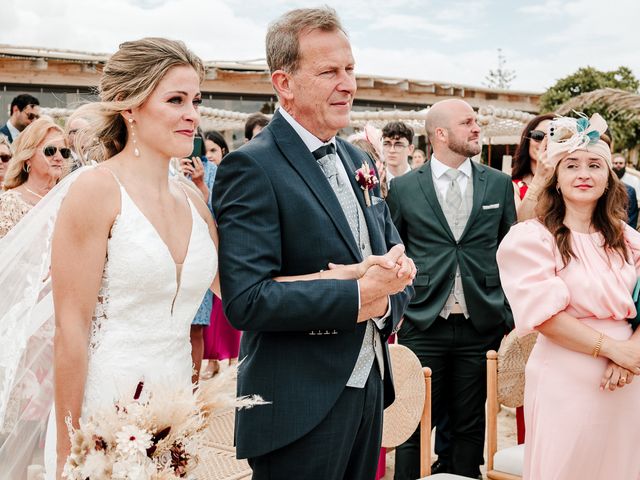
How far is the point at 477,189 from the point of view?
4301 millimetres

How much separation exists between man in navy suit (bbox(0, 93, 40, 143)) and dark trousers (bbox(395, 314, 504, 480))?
441 centimetres

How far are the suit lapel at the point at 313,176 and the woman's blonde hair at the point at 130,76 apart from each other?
0.38m

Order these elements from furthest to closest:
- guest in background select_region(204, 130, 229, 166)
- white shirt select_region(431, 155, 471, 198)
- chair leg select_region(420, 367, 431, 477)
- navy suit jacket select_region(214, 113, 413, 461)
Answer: guest in background select_region(204, 130, 229, 166)
white shirt select_region(431, 155, 471, 198)
chair leg select_region(420, 367, 431, 477)
navy suit jacket select_region(214, 113, 413, 461)

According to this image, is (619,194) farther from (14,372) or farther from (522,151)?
(14,372)

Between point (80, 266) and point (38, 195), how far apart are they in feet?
8.71

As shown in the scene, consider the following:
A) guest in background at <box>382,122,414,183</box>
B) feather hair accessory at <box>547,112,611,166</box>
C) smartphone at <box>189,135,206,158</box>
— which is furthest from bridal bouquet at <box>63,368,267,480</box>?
guest in background at <box>382,122,414,183</box>

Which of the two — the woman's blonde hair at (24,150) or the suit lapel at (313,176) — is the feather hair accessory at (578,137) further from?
the woman's blonde hair at (24,150)

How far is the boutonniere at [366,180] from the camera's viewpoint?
242 cm

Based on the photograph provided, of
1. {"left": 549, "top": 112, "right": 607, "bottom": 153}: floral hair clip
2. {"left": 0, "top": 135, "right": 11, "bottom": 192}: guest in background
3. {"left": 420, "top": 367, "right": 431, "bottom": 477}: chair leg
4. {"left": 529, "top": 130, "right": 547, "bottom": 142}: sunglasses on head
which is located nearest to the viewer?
{"left": 420, "top": 367, "right": 431, "bottom": 477}: chair leg

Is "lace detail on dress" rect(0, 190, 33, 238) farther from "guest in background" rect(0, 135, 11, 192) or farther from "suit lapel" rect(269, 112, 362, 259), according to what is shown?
"suit lapel" rect(269, 112, 362, 259)

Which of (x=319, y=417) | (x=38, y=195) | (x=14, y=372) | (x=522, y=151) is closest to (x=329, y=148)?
(x=319, y=417)

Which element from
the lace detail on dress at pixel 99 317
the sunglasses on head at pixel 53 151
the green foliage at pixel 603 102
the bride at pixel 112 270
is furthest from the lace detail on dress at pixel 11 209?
the green foliage at pixel 603 102

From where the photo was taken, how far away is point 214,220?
240cm

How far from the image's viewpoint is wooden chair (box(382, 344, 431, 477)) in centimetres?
322
